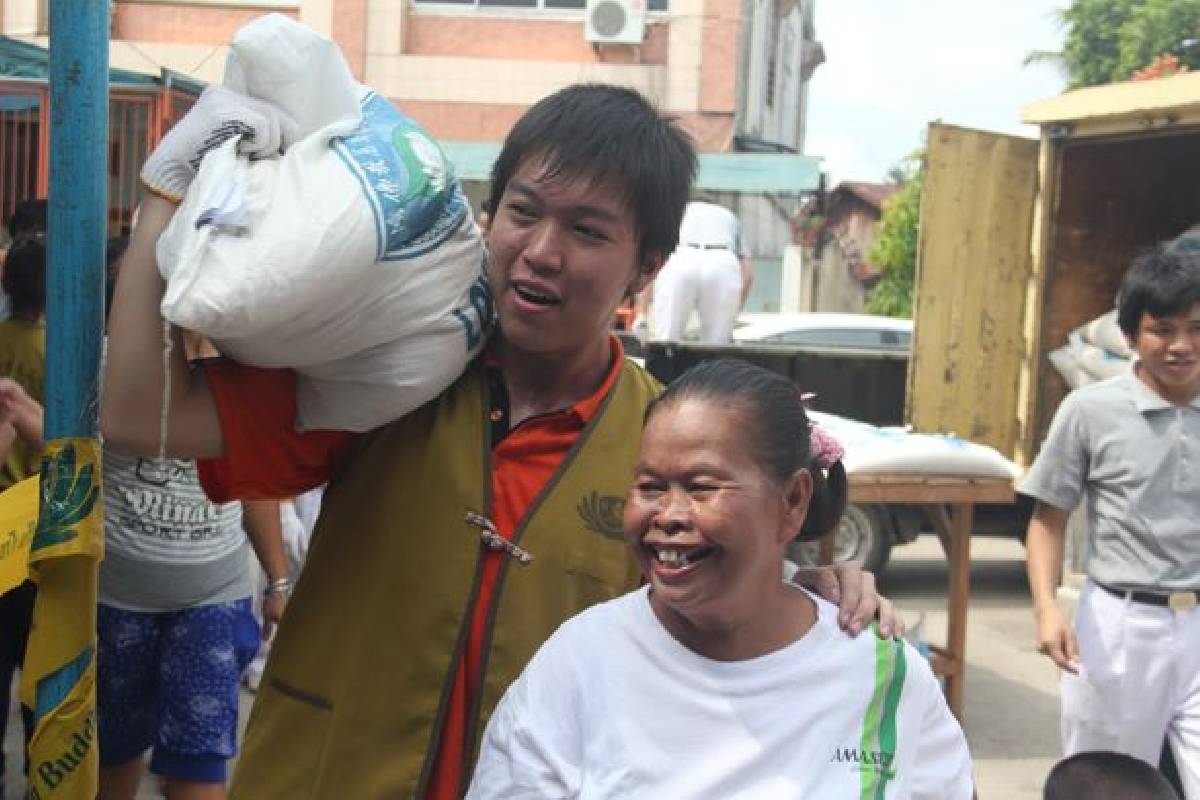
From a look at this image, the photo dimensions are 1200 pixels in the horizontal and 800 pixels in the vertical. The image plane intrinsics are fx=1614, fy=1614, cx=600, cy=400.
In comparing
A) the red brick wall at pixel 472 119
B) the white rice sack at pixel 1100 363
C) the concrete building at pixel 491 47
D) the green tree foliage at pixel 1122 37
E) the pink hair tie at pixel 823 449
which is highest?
the green tree foliage at pixel 1122 37

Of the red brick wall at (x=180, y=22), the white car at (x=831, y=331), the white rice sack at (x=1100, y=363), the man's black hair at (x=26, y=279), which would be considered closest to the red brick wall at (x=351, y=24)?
the red brick wall at (x=180, y=22)

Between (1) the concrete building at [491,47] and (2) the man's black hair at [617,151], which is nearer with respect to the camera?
(2) the man's black hair at [617,151]

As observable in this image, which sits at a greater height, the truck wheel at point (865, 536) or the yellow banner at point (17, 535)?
the yellow banner at point (17, 535)

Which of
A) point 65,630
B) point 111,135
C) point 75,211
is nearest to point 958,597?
point 65,630

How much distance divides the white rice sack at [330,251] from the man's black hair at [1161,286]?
2605 millimetres

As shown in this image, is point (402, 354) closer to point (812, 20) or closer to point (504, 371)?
point (504, 371)

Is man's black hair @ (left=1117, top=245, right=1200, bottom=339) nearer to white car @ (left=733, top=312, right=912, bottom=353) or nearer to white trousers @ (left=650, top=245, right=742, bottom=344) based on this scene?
white trousers @ (left=650, top=245, right=742, bottom=344)

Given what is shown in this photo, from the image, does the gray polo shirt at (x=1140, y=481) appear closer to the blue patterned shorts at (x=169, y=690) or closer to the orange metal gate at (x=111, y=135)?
the blue patterned shorts at (x=169, y=690)

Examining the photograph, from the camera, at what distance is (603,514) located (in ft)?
7.32

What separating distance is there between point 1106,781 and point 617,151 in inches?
78.1

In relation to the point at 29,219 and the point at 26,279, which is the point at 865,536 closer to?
the point at 29,219

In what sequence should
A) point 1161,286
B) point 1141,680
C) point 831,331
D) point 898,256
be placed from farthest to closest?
point 898,256 < point 831,331 < point 1141,680 < point 1161,286

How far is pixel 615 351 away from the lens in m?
2.44

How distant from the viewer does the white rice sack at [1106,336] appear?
890 centimetres
